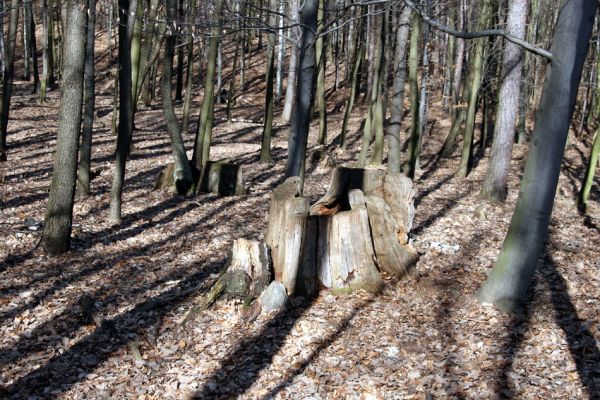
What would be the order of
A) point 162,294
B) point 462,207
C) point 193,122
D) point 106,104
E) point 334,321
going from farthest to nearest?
point 106,104 < point 193,122 < point 462,207 < point 162,294 < point 334,321

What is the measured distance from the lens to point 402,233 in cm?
804

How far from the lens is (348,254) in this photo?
7219 millimetres

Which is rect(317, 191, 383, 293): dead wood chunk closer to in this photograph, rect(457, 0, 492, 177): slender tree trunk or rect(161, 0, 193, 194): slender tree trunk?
rect(161, 0, 193, 194): slender tree trunk

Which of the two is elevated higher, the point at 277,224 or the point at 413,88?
the point at 413,88

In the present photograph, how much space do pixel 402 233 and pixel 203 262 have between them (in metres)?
3.25

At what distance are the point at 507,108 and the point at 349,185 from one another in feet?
18.8

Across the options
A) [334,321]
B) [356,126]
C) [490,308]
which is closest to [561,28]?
[490,308]

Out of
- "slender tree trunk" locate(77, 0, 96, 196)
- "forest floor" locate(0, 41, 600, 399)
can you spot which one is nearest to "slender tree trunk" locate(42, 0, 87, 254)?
"forest floor" locate(0, 41, 600, 399)

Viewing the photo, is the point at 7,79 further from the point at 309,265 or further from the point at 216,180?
the point at 309,265

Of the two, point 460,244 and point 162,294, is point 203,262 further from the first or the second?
point 460,244

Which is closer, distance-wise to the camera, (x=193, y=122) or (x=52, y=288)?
(x=52, y=288)

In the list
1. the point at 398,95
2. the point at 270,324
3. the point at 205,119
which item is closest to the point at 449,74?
the point at 398,95

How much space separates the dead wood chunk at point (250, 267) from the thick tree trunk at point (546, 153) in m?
2.80

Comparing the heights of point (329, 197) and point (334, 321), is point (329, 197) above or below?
above
